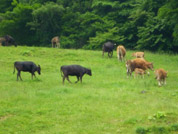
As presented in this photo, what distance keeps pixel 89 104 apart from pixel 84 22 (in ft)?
107

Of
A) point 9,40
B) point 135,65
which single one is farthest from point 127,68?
point 9,40

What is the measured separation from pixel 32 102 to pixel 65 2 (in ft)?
116

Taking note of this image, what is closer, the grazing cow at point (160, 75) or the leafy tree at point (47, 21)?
the grazing cow at point (160, 75)

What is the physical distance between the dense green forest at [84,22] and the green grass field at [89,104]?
17668mm

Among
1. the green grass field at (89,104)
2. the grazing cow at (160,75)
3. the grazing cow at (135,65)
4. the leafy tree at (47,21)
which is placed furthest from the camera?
the leafy tree at (47,21)

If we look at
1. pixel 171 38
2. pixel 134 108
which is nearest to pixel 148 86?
pixel 134 108

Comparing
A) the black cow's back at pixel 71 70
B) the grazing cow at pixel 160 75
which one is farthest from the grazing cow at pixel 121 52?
the grazing cow at pixel 160 75

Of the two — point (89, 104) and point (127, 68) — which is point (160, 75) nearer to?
point (127, 68)

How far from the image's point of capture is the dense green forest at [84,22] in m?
43.0

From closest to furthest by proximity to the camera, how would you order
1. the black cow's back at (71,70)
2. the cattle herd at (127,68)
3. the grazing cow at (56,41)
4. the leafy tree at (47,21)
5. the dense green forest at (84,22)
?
the cattle herd at (127,68), the black cow's back at (71,70), the grazing cow at (56,41), the dense green forest at (84,22), the leafy tree at (47,21)

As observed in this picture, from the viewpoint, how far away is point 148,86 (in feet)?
67.2

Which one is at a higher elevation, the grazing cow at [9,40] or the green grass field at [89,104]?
the grazing cow at [9,40]

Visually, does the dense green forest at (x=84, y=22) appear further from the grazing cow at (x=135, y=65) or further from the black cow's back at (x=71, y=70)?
the black cow's back at (x=71, y=70)

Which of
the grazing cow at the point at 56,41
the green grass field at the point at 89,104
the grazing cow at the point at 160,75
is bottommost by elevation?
the green grass field at the point at 89,104
